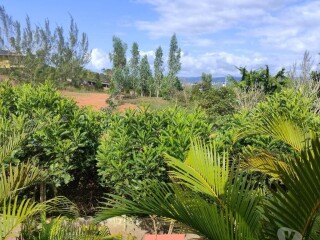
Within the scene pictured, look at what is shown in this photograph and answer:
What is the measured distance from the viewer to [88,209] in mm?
4785

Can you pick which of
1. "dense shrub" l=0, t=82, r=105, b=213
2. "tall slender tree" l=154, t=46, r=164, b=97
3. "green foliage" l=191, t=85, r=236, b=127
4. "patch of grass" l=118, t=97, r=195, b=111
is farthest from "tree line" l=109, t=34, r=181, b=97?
"dense shrub" l=0, t=82, r=105, b=213

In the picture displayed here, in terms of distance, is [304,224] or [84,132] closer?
[304,224]

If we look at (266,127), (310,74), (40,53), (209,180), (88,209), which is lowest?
(88,209)

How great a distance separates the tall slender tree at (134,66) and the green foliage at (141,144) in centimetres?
3644

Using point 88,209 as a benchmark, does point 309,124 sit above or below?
above

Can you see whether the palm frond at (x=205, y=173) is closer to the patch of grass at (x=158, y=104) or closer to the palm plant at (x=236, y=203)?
the palm plant at (x=236, y=203)

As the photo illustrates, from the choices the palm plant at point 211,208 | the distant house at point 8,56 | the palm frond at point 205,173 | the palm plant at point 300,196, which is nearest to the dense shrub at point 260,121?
the palm frond at point 205,173

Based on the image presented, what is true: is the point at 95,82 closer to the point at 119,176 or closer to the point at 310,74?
the point at 310,74

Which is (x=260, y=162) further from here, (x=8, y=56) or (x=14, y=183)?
(x=8, y=56)

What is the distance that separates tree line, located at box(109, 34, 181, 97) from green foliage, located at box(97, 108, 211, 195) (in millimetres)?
32890

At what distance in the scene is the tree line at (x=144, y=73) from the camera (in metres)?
38.7

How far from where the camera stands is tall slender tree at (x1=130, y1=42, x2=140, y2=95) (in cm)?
4094

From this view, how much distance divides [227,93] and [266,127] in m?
14.7

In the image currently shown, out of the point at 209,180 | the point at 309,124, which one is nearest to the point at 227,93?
the point at 309,124
